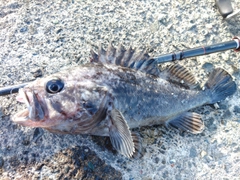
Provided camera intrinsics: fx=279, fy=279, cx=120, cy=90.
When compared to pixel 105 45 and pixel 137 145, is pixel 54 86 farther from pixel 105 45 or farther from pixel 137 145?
pixel 105 45

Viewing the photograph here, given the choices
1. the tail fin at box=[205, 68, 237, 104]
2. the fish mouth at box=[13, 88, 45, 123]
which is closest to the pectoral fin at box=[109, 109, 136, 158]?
the fish mouth at box=[13, 88, 45, 123]

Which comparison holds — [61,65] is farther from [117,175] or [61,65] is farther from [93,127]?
[117,175]

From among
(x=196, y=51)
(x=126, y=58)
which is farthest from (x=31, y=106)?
(x=196, y=51)

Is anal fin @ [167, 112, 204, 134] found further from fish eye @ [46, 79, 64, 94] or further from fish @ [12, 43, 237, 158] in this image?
fish eye @ [46, 79, 64, 94]

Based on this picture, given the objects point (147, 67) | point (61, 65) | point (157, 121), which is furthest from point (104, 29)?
point (157, 121)

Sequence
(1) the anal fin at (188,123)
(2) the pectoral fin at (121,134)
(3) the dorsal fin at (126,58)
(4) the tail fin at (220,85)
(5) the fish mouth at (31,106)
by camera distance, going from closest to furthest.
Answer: (5) the fish mouth at (31,106)
(2) the pectoral fin at (121,134)
(3) the dorsal fin at (126,58)
(1) the anal fin at (188,123)
(4) the tail fin at (220,85)

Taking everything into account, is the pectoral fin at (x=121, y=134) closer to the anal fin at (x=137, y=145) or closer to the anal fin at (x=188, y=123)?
the anal fin at (x=137, y=145)

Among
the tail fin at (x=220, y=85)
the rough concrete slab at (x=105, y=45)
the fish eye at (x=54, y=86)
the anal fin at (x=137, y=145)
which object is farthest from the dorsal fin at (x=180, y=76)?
the fish eye at (x=54, y=86)
